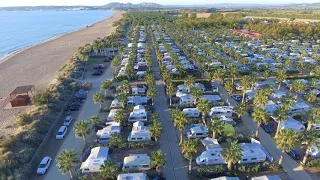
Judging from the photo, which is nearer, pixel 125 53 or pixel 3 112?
pixel 3 112

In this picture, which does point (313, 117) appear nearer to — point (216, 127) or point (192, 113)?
point (216, 127)

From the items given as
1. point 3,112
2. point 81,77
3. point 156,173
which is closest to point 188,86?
point 156,173

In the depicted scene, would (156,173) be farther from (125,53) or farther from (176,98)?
(125,53)

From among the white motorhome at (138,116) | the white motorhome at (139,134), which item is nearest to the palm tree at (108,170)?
the white motorhome at (139,134)

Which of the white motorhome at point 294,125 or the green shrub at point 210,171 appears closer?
the green shrub at point 210,171

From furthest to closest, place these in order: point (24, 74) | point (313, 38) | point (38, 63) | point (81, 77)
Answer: point (313, 38) < point (38, 63) < point (24, 74) < point (81, 77)

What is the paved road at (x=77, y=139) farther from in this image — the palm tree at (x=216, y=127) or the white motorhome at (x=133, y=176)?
the palm tree at (x=216, y=127)

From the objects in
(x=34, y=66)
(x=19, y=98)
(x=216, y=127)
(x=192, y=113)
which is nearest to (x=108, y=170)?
(x=216, y=127)

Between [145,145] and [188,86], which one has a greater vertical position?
[188,86]
